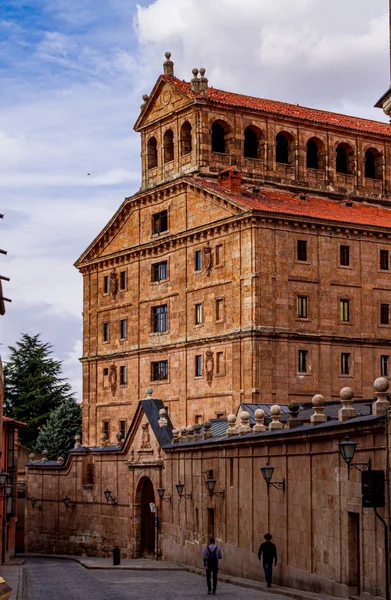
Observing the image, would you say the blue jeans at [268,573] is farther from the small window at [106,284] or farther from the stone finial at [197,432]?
the small window at [106,284]

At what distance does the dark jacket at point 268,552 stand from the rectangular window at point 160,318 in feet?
143

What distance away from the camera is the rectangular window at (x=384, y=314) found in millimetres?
74312

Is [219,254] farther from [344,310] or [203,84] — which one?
[203,84]

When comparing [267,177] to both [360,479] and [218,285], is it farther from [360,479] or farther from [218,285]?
[360,479]

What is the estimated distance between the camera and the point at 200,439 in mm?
52344

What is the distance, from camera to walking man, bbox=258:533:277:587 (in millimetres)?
35781

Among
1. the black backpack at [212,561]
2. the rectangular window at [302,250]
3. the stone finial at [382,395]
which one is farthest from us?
the rectangular window at [302,250]

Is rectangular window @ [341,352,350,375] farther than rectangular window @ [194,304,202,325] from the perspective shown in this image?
No

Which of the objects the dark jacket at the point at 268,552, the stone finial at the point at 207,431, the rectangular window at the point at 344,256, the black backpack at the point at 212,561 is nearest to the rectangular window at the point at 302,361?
the rectangular window at the point at 344,256

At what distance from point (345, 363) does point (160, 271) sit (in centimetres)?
1464

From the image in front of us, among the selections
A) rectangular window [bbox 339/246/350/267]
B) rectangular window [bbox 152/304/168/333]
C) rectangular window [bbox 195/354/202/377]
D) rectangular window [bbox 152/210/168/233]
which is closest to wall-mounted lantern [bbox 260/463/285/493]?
rectangular window [bbox 339/246/350/267]

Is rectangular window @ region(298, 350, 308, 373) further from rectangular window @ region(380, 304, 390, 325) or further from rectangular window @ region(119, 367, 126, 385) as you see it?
rectangular window @ region(119, 367, 126, 385)

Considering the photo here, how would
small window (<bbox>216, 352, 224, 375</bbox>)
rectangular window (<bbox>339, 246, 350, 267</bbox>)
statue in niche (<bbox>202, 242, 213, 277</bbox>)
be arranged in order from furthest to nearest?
statue in niche (<bbox>202, 242, 213, 277</bbox>), rectangular window (<bbox>339, 246, 350, 267</bbox>), small window (<bbox>216, 352, 224, 375</bbox>)

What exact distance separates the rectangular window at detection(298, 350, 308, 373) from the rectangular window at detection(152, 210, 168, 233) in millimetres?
13809
